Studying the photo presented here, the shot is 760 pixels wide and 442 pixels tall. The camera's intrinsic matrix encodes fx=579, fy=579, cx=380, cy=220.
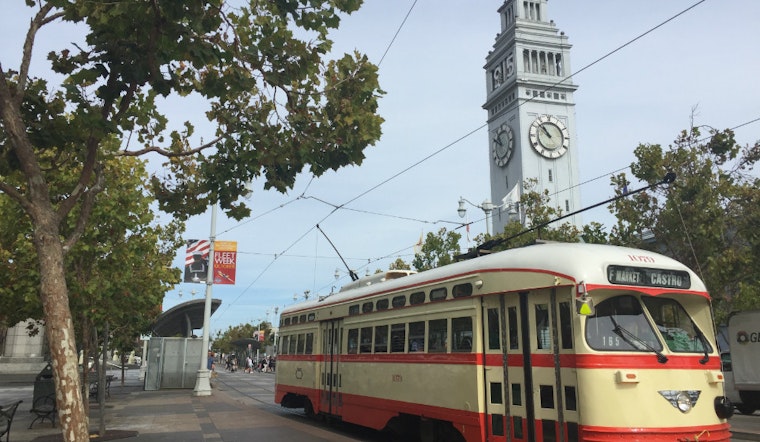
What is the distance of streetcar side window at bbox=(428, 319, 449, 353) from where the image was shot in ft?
30.1

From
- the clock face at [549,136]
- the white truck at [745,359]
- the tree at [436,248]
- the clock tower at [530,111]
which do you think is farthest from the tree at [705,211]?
the clock face at [549,136]

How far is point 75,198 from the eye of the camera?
689 cm

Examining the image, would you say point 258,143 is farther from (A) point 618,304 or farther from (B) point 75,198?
(A) point 618,304

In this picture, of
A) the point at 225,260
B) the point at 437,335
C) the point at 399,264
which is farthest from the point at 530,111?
the point at 437,335

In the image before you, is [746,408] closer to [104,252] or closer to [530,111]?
[104,252]

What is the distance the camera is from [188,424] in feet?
46.4

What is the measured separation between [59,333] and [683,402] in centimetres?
696

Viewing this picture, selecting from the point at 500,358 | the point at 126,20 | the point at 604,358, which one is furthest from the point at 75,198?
the point at 604,358

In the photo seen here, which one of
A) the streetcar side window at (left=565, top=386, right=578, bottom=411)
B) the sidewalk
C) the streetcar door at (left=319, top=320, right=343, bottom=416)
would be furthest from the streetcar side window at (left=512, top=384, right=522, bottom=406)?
the sidewalk

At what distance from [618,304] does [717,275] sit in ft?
48.2

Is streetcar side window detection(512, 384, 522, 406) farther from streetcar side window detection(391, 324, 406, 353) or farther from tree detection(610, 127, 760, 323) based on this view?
tree detection(610, 127, 760, 323)

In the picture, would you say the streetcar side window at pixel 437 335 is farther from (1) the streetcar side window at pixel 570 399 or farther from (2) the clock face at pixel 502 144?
(2) the clock face at pixel 502 144

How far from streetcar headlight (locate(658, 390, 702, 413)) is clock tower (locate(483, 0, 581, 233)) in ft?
231

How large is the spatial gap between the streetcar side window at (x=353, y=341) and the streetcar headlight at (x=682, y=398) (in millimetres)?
6500
